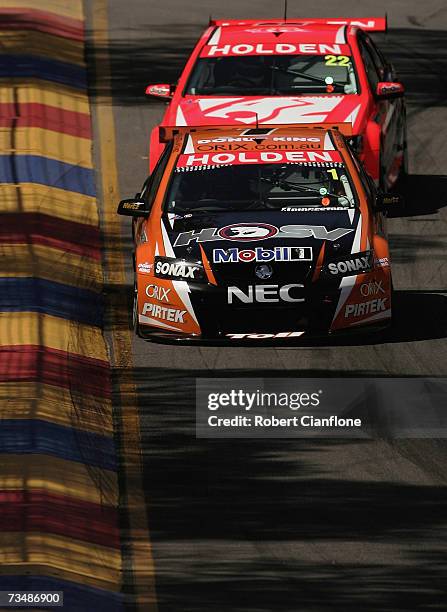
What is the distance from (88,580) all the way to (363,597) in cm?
154

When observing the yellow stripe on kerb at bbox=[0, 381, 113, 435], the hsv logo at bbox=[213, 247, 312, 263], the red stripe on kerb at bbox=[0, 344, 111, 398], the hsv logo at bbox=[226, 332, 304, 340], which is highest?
the hsv logo at bbox=[213, 247, 312, 263]

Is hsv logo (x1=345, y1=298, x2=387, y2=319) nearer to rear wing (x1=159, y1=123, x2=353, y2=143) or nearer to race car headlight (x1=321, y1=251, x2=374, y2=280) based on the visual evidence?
race car headlight (x1=321, y1=251, x2=374, y2=280)

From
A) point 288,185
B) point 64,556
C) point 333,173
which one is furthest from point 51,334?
point 64,556

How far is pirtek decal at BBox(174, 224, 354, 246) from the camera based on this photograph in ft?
44.4

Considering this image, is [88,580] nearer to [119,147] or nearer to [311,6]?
[119,147]

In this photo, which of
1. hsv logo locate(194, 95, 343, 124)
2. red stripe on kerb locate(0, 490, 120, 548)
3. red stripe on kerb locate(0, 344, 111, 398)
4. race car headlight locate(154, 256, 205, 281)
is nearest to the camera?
red stripe on kerb locate(0, 490, 120, 548)

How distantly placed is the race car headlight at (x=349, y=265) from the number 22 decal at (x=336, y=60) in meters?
4.60

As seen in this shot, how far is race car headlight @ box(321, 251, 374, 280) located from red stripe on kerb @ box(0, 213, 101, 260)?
11.0ft

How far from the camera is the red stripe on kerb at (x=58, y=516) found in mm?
10539

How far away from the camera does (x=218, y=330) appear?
13398 millimetres

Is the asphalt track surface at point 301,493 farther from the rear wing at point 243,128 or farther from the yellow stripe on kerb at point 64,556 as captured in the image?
the rear wing at point 243,128

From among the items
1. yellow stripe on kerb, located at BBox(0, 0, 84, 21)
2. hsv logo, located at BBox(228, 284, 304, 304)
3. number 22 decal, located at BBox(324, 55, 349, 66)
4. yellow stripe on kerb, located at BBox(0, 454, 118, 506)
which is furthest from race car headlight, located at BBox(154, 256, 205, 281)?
yellow stripe on kerb, located at BBox(0, 0, 84, 21)

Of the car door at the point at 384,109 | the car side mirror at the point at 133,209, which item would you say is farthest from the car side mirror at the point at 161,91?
the car side mirror at the point at 133,209

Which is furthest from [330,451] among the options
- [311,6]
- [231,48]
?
[311,6]
